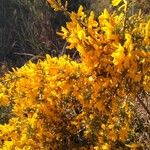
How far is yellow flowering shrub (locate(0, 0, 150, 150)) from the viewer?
2.82 m

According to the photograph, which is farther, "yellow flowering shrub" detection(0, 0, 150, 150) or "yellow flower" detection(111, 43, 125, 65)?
"yellow flowering shrub" detection(0, 0, 150, 150)

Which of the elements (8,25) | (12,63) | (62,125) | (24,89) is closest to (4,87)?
(24,89)

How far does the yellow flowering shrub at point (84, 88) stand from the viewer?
2.82 meters

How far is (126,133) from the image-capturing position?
329cm

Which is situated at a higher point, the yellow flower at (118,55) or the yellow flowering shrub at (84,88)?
the yellow flowering shrub at (84,88)

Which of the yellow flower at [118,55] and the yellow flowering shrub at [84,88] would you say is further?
the yellow flowering shrub at [84,88]

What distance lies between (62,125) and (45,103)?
227mm

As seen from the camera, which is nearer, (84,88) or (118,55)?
(118,55)

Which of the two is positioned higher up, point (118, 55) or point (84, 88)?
point (84, 88)

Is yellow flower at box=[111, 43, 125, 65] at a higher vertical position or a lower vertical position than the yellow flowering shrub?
lower

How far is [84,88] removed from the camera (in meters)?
3.17

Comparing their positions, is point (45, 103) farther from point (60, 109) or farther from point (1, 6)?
point (1, 6)

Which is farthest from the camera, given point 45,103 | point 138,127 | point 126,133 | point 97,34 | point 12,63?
point 12,63

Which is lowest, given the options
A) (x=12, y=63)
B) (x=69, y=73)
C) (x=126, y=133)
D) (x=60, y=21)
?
(x=126, y=133)
